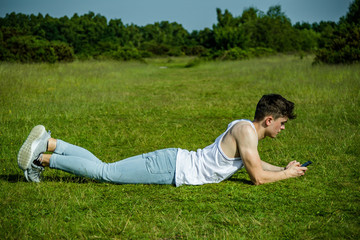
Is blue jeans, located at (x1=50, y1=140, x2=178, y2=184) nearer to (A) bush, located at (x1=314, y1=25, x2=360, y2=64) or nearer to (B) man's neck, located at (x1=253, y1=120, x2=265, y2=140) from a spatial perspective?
(B) man's neck, located at (x1=253, y1=120, x2=265, y2=140)

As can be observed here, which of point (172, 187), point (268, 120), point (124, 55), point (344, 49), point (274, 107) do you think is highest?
point (124, 55)

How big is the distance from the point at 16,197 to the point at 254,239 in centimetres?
238

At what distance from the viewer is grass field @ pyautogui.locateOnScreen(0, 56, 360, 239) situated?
2.98 meters

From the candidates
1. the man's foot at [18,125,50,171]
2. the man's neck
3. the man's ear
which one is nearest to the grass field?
the man's foot at [18,125,50,171]

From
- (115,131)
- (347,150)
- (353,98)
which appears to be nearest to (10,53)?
(115,131)

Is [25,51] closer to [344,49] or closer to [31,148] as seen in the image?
[344,49]

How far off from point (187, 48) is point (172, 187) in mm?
56586

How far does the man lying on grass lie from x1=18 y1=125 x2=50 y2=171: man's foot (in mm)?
11

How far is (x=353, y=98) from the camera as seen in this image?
9.17m

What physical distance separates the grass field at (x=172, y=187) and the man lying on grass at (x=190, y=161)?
0.44 feet

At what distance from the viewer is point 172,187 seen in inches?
156

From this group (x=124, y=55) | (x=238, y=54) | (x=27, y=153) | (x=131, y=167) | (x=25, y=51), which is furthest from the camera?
(x=124, y=55)

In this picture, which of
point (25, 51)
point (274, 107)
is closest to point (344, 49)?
point (274, 107)

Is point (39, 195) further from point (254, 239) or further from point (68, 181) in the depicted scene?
point (254, 239)
